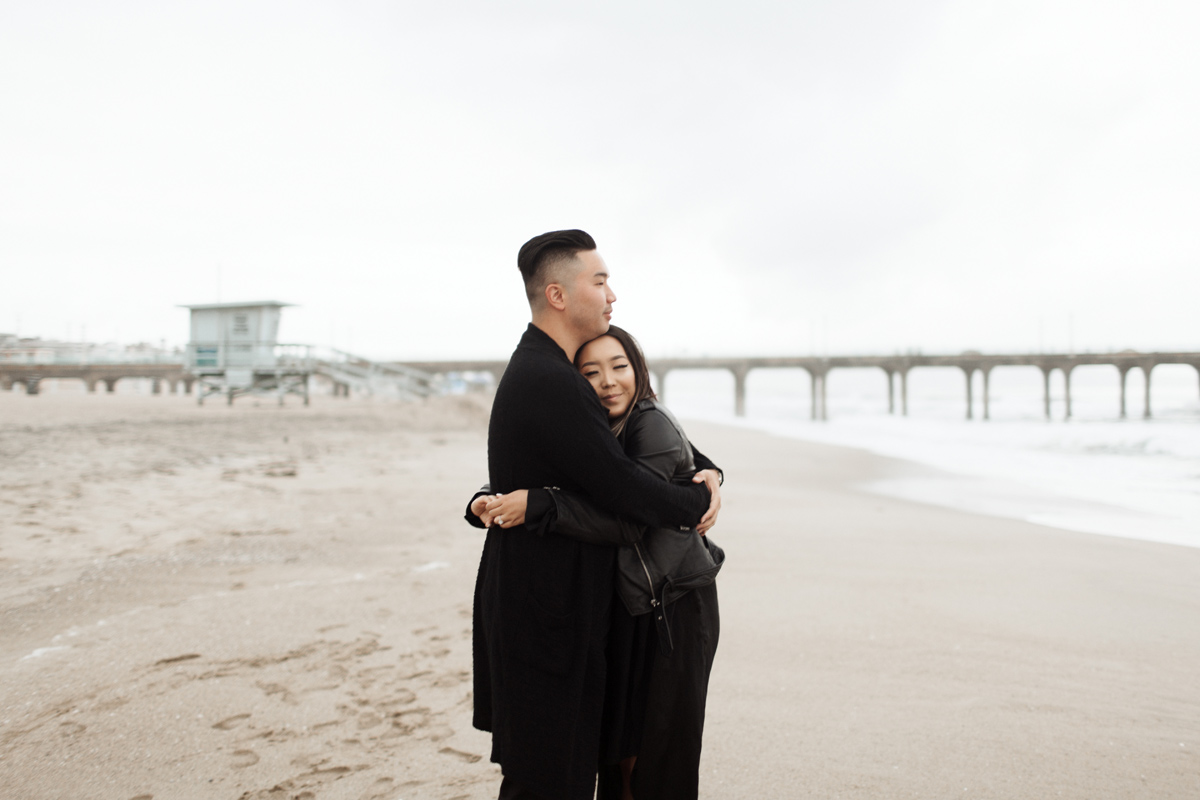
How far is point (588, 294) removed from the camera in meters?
1.76

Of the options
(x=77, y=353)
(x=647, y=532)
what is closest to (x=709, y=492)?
(x=647, y=532)

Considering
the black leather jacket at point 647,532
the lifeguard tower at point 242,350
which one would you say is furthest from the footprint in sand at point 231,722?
the lifeguard tower at point 242,350

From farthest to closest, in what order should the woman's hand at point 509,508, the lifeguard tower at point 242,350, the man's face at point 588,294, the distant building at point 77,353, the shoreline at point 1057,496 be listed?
the distant building at point 77,353, the lifeguard tower at point 242,350, the shoreline at point 1057,496, the man's face at point 588,294, the woman's hand at point 509,508

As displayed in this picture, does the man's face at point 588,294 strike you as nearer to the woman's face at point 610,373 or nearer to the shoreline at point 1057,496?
the woman's face at point 610,373

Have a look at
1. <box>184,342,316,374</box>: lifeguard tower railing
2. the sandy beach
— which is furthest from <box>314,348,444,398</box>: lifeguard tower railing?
the sandy beach

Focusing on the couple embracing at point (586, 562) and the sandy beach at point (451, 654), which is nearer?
the couple embracing at point (586, 562)

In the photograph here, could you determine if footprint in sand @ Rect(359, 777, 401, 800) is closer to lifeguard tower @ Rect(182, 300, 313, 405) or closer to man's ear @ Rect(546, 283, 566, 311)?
man's ear @ Rect(546, 283, 566, 311)

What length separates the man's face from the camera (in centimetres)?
176

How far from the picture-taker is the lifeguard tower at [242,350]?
2128 centimetres

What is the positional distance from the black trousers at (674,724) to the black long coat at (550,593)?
0.15m

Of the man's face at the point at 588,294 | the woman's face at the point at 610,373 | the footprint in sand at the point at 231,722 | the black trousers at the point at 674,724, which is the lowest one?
the footprint in sand at the point at 231,722

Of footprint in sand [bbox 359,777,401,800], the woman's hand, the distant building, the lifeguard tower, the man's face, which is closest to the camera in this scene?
the woman's hand

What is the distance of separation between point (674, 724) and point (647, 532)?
0.52 meters

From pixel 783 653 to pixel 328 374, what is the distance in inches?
890
